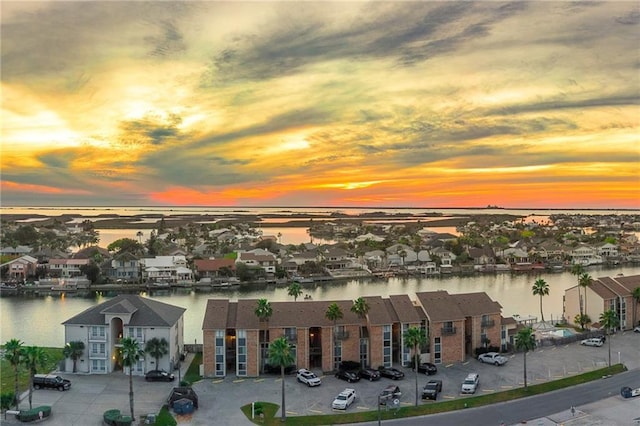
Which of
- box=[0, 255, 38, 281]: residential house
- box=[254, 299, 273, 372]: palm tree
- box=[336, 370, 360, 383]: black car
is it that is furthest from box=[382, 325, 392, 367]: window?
box=[0, 255, 38, 281]: residential house

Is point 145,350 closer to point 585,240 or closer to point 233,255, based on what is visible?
point 233,255

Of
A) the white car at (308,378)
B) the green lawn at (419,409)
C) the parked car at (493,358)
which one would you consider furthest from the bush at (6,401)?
the parked car at (493,358)

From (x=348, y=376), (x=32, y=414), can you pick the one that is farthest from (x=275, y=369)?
(x=32, y=414)

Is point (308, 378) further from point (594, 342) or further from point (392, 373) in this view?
point (594, 342)

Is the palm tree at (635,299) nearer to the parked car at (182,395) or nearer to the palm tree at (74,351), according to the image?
the parked car at (182,395)

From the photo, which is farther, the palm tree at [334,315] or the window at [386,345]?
the window at [386,345]

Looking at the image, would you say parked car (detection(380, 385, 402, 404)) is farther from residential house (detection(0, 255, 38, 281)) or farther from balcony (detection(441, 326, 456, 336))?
residential house (detection(0, 255, 38, 281))
